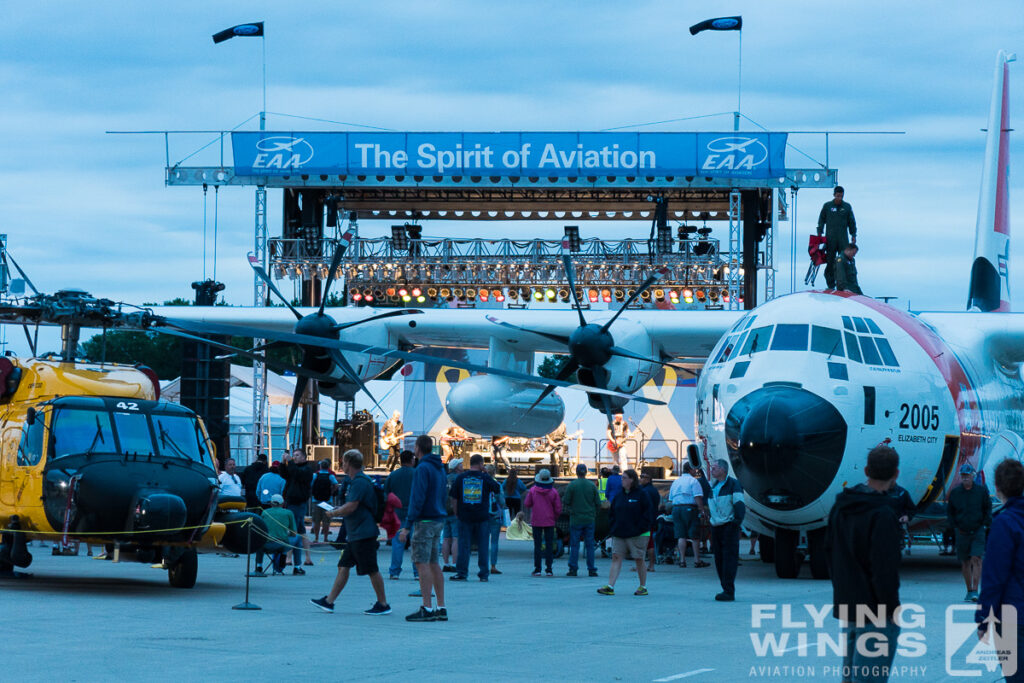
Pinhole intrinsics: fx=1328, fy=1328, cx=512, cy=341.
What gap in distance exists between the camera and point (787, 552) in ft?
49.1

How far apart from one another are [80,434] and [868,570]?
9.01 m

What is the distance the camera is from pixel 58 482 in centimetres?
1244

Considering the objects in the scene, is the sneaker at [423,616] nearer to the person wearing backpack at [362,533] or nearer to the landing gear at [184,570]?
the person wearing backpack at [362,533]

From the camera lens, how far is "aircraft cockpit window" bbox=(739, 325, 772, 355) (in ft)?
47.8

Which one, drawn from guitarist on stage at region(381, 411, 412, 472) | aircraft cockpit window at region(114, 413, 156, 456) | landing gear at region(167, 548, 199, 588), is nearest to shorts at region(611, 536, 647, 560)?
landing gear at region(167, 548, 199, 588)

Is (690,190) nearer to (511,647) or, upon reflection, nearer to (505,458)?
(505,458)

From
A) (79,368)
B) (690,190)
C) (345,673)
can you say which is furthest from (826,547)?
(690,190)

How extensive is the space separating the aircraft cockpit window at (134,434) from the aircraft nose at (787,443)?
5.91 meters

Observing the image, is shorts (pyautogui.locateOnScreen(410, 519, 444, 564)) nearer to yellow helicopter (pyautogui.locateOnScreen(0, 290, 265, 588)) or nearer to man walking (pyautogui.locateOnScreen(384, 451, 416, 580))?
yellow helicopter (pyautogui.locateOnScreen(0, 290, 265, 588))

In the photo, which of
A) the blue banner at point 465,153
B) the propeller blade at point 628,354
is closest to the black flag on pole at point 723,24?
the blue banner at point 465,153

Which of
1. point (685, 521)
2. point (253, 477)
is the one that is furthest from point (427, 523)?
point (253, 477)

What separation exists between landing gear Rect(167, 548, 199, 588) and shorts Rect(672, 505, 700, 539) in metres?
6.96

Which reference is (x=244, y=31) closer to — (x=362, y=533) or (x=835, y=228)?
(x=835, y=228)

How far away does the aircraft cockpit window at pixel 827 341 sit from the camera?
560 inches
